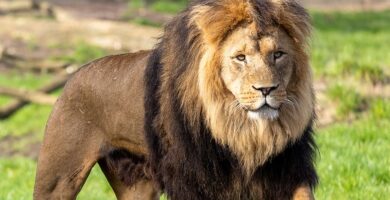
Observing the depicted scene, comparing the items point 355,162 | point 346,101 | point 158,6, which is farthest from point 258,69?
point 158,6

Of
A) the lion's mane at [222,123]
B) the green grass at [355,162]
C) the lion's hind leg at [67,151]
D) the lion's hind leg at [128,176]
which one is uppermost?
the lion's mane at [222,123]

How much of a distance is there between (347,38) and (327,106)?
308 inches

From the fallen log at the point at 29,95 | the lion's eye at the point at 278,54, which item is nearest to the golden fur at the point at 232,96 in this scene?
the lion's eye at the point at 278,54

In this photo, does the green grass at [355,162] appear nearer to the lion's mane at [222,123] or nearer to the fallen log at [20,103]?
the lion's mane at [222,123]

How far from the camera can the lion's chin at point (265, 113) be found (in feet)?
16.4

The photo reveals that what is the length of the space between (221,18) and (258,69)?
1.21 feet

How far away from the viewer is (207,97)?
5.14 metres

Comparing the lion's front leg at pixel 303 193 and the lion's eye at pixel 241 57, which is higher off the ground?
the lion's eye at pixel 241 57

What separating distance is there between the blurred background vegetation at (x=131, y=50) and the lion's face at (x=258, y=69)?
30cm

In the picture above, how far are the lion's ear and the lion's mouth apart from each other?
407 mm

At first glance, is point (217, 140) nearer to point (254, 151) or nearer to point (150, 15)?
point (254, 151)

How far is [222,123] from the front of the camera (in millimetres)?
5156

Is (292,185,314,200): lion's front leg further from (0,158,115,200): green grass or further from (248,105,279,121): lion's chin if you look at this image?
(0,158,115,200): green grass

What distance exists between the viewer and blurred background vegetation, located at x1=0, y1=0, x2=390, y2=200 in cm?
781
